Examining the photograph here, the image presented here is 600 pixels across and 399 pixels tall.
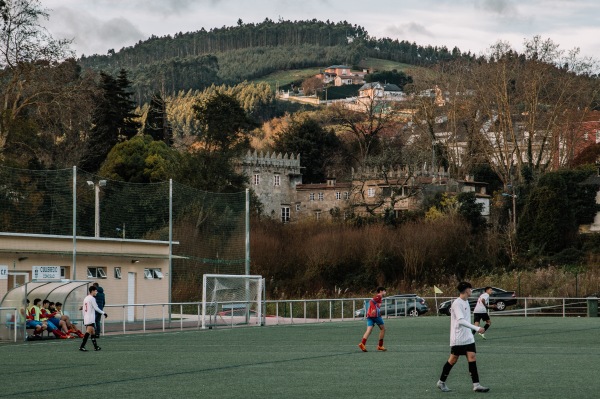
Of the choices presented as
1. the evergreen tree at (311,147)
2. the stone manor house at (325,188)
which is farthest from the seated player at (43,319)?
→ the evergreen tree at (311,147)

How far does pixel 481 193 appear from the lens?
98.8 m

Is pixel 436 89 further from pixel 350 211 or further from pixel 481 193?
pixel 350 211

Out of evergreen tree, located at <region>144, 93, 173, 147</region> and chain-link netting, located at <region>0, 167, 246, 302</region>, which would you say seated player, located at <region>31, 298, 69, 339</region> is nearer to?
chain-link netting, located at <region>0, 167, 246, 302</region>

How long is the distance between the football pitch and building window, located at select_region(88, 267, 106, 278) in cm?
998

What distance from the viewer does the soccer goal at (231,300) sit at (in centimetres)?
4047

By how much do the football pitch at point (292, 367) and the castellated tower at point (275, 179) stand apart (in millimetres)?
73095

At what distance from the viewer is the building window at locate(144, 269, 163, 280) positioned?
154 ft

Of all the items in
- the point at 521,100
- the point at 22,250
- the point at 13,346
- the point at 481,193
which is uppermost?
the point at 521,100

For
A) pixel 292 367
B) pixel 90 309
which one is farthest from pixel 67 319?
pixel 292 367

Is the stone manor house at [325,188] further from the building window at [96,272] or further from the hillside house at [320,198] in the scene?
the building window at [96,272]

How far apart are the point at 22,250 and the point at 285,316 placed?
13.2 m

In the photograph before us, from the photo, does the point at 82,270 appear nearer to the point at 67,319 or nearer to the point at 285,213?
the point at 67,319

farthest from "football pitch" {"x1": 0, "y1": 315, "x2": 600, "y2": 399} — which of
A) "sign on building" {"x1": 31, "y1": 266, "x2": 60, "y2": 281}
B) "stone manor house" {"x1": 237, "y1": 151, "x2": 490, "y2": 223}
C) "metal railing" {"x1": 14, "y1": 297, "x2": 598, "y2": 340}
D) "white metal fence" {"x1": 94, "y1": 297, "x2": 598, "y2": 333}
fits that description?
"stone manor house" {"x1": 237, "y1": 151, "x2": 490, "y2": 223}

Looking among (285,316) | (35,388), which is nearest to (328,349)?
(35,388)
